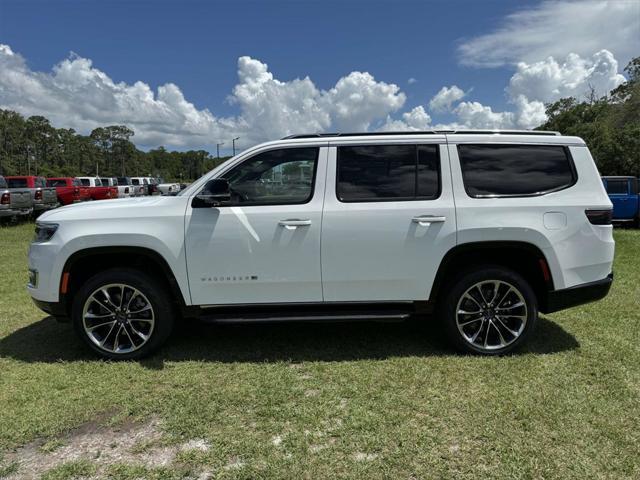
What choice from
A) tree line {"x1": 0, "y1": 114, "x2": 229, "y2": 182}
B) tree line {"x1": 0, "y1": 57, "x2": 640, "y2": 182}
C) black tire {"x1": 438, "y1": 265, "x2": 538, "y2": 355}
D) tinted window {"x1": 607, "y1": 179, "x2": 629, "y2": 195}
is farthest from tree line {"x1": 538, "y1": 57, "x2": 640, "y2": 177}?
tree line {"x1": 0, "y1": 114, "x2": 229, "y2": 182}

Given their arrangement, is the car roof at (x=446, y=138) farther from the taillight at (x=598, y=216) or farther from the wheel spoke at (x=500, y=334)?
the wheel spoke at (x=500, y=334)

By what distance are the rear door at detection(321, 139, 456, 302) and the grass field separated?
2.30ft

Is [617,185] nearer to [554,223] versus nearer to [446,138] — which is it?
[554,223]

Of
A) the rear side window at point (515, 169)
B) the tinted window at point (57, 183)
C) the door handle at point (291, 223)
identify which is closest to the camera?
the door handle at point (291, 223)

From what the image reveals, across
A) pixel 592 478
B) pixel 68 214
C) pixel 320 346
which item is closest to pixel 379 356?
pixel 320 346

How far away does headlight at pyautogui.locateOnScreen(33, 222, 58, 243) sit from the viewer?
4023mm

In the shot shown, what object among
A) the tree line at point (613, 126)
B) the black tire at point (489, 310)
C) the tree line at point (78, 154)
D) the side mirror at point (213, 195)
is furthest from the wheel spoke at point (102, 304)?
the tree line at point (78, 154)

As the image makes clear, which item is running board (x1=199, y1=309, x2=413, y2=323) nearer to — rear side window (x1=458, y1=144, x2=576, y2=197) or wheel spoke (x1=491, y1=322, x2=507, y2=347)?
wheel spoke (x1=491, y1=322, x2=507, y2=347)

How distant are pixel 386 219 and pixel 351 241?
0.35m

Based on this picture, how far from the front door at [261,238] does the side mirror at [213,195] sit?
6 cm

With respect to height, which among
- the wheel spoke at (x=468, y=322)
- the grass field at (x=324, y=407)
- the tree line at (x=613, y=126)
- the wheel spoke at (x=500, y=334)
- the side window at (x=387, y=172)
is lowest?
the grass field at (x=324, y=407)

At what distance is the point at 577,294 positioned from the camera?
406 cm

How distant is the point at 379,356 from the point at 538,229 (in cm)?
176

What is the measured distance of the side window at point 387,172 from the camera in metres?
4.02
